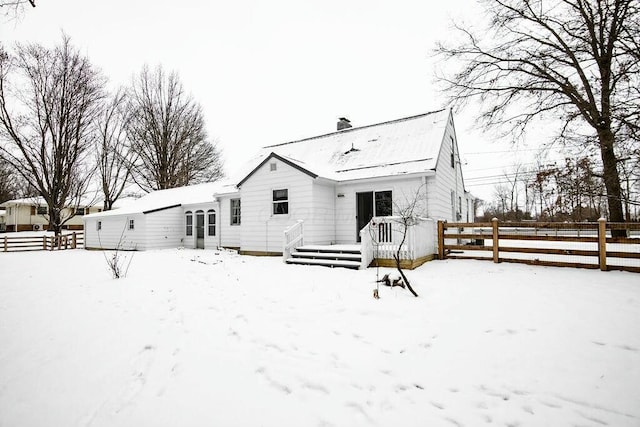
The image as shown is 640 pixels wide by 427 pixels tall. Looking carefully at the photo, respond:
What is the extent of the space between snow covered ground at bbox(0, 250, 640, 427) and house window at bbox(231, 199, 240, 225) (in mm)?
8876

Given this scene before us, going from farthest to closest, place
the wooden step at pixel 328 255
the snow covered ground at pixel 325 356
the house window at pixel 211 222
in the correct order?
the house window at pixel 211 222, the wooden step at pixel 328 255, the snow covered ground at pixel 325 356

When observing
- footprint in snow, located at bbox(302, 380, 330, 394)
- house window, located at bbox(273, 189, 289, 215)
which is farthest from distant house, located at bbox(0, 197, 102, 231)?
footprint in snow, located at bbox(302, 380, 330, 394)

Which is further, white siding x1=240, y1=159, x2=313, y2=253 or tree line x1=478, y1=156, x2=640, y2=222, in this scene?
white siding x1=240, y1=159, x2=313, y2=253

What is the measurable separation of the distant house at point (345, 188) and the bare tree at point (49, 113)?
1309 centimetres

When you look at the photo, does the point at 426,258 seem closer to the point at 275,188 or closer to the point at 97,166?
the point at 275,188

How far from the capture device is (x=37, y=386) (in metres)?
2.78

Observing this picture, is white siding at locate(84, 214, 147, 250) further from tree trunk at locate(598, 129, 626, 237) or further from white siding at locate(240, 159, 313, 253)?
tree trunk at locate(598, 129, 626, 237)

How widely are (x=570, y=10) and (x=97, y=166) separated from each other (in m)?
31.3

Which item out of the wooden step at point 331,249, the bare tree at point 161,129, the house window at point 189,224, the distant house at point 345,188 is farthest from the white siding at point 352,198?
the bare tree at point 161,129

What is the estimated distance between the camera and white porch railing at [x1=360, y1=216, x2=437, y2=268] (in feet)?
26.6

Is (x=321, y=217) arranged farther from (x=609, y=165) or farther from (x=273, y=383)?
(x=273, y=383)

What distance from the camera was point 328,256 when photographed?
30.7 ft

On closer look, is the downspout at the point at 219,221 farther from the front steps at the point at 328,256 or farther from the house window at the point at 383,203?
the house window at the point at 383,203

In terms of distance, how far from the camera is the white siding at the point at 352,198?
10.5m
